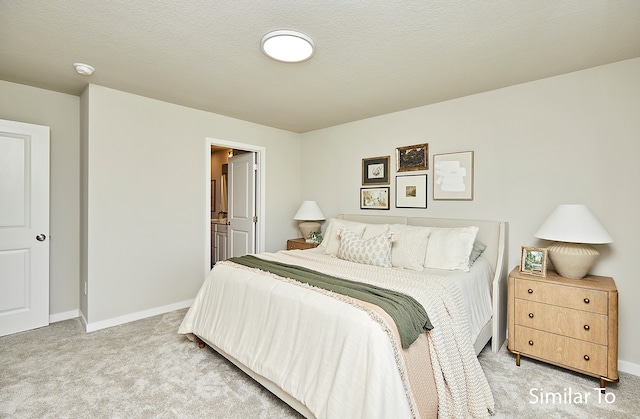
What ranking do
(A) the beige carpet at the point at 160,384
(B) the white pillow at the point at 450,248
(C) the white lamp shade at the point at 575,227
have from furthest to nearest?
(B) the white pillow at the point at 450,248, (C) the white lamp shade at the point at 575,227, (A) the beige carpet at the point at 160,384

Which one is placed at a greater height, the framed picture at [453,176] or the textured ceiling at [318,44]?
the textured ceiling at [318,44]

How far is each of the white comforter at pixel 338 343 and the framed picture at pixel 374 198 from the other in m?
1.48

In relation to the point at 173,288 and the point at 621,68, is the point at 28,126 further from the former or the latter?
the point at 621,68

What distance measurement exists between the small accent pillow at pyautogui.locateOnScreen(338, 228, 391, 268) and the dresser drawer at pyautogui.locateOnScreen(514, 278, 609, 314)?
104 cm

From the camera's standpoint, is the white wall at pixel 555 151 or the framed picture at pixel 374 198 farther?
the framed picture at pixel 374 198

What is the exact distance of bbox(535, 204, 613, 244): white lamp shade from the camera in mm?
2174

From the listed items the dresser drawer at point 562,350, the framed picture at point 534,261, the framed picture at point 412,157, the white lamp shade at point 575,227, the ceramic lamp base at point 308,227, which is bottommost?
the dresser drawer at point 562,350

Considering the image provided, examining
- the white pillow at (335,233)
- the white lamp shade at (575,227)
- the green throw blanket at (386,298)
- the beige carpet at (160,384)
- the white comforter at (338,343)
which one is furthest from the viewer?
the white pillow at (335,233)

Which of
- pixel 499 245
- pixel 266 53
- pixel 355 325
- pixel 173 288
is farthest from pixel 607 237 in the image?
pixel 173 288

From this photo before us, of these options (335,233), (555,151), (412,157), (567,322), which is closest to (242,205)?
(335,233)

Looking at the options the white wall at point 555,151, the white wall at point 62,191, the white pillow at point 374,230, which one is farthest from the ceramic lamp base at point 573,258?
the white wall at point 62,191

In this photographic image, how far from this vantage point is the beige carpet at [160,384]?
184cm

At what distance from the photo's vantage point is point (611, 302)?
2037mm

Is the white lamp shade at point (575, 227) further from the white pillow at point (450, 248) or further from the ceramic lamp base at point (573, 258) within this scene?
the white pillow at point (450, 248)
